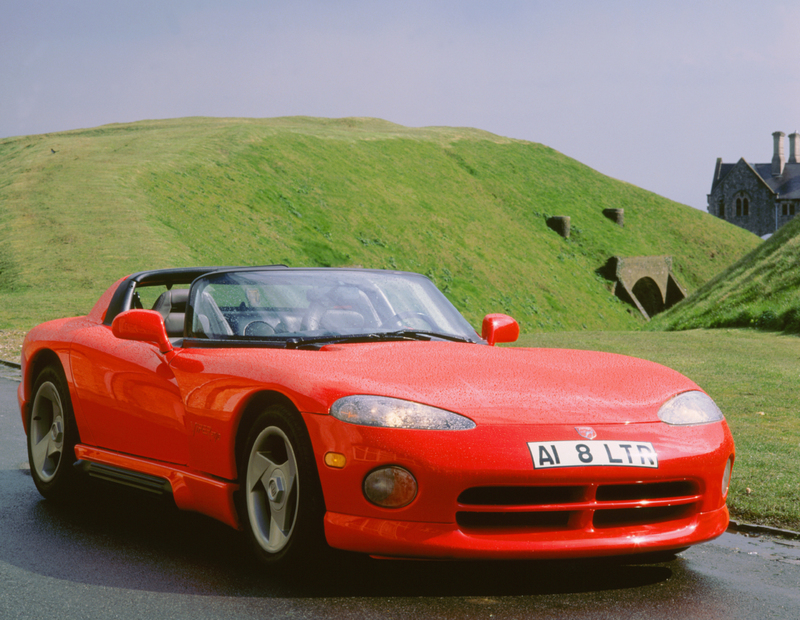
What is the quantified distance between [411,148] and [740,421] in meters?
67.4

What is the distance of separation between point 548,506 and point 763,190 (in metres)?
110

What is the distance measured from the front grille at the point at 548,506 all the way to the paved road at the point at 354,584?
0.31 m

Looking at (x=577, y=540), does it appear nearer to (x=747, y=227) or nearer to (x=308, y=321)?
(x=308, y=321)

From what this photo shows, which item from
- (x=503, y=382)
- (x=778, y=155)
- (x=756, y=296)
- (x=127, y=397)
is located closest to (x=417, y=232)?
(x=756, y=296)

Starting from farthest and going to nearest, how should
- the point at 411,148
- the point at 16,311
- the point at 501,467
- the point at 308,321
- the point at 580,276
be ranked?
1. the point at 411,148
2. the point at 580,276
3. the point at 16,311
4. the point at 308,321
5. the point at 501,467

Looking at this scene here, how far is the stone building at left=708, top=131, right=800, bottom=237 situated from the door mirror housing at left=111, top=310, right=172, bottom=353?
10784cm

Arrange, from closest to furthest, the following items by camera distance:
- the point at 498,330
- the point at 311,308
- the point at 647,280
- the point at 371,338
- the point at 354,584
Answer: the point at 354,584 < the point at 371,338 < the point at 311,308 < the point at 498,330 < the point at 647,280

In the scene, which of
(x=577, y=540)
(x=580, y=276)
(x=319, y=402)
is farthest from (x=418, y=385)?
(x=580, y=276)

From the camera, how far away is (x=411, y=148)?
246ft

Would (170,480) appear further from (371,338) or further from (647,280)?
(647,280)

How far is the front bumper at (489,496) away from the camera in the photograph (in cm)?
342

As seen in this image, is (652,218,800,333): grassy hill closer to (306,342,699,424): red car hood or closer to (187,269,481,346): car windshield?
(187,269,481,346): car windshield

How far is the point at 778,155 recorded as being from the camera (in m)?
106

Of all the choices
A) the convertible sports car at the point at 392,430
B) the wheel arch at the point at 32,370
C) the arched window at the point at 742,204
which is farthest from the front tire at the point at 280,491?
the arched window at the point at 742,204
